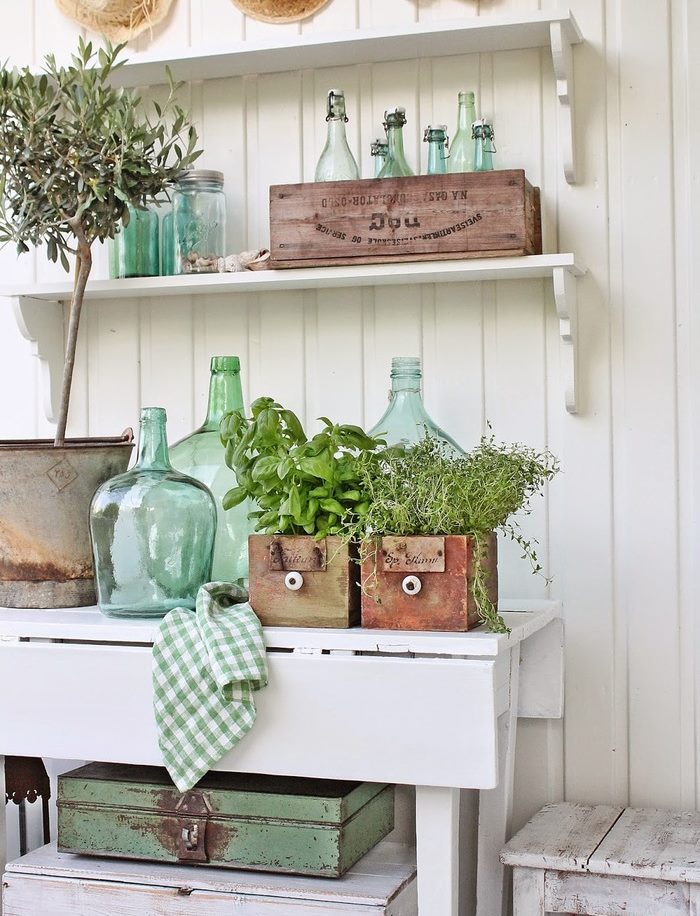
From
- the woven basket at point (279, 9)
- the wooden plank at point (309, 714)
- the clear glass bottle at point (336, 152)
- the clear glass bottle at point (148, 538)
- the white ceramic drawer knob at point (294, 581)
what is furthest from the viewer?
the woven basket at point (279, 9)

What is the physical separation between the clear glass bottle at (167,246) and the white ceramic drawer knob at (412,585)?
0.80 metres

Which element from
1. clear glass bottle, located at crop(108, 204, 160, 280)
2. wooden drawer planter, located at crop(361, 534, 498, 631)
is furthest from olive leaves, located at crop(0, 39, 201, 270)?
wooden drawer planter, located at crop(361, 534, 498, 631)

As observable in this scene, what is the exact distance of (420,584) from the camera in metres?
1.54

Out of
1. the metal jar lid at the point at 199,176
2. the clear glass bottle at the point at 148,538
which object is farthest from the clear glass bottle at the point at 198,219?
the clear glass bottle at the point at 148,538

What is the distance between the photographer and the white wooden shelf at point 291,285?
5.95 ft

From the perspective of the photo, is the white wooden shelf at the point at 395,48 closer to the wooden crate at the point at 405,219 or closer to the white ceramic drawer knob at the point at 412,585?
the wooden crate at the point at 405,219

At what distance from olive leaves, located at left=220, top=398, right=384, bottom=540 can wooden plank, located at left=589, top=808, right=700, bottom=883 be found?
0.60 m

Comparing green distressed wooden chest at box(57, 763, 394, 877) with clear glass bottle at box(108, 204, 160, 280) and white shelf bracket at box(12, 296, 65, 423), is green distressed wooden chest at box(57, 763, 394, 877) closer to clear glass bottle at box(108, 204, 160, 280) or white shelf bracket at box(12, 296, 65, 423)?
white shelf bracket at box(12, 296, 65, 423)

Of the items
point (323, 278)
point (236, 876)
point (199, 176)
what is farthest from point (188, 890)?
point (199, 176)

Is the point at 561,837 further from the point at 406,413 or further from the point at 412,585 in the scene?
the point at 406,413

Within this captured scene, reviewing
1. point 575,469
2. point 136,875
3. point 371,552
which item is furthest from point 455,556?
point 136,875

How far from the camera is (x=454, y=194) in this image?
1.79 metres

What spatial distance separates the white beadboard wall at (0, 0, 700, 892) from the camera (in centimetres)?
190

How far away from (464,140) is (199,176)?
466 millimetres
